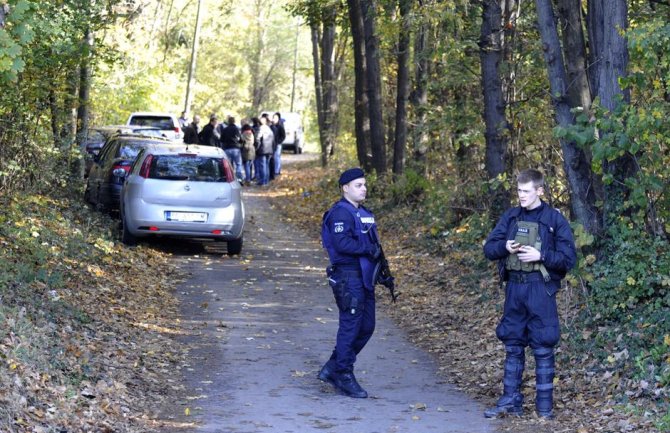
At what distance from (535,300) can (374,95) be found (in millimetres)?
16768

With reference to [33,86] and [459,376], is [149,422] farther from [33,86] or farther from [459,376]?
[33,86]

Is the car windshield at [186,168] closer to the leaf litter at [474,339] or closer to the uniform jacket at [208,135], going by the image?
the leaf litter at [474,339]

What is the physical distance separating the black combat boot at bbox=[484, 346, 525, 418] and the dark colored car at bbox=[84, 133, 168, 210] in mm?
12402

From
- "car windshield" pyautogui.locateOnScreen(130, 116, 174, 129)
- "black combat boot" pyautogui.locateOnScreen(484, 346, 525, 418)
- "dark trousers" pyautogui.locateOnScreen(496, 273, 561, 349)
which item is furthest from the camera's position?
"car windshield" pyautogui.locateOnScreen(130, 116, 174, 129)

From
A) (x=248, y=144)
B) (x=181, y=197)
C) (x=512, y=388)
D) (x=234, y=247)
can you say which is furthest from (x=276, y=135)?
(x=512, y=388)

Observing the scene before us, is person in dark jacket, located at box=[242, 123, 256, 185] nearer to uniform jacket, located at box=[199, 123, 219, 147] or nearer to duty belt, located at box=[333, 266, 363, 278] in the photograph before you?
→ uniform jacket, located at box=[199, 123, 219, 147]

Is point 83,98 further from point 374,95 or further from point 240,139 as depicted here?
point 240,139

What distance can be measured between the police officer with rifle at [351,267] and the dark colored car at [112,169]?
36.9ft

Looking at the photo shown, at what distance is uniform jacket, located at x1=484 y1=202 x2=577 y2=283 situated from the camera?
8211mm

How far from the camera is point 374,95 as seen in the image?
24.7 metres

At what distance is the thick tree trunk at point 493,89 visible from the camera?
595 inches

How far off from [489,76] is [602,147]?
215 inches

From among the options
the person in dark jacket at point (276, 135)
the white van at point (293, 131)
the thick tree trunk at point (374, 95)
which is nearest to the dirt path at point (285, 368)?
the thick tree trunk at point (374, 95)

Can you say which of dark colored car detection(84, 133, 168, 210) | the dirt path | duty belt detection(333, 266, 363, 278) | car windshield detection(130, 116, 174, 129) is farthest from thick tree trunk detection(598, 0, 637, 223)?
car windshield detection(130, 116, 174, 129)
